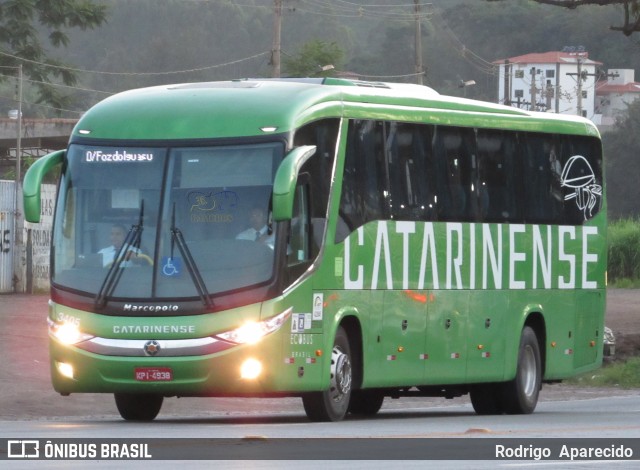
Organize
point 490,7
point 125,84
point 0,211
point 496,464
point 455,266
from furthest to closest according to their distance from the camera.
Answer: point 490,7 < point 125,84 < point 0,211 < point 455,266 < point 496,464

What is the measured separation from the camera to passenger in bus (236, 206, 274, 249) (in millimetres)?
16469

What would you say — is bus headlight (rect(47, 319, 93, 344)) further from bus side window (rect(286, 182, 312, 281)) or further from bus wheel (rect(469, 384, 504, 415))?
bus wheel (rect(469, 384, 504, 415))

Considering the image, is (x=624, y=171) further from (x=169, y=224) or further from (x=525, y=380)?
(x=169, y=224)

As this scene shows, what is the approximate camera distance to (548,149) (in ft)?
71.3

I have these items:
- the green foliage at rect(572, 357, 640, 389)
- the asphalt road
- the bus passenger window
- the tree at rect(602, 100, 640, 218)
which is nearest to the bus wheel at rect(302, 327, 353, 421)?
the bus passenger window

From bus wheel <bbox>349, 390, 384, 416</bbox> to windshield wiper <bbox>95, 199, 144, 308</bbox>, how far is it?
4.97 m

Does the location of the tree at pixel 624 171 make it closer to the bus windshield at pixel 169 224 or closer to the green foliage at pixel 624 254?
the green foliage at pixel 624 254

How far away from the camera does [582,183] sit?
22.4 m

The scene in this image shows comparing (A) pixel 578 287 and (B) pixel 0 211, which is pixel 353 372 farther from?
(B) pixel 0 211

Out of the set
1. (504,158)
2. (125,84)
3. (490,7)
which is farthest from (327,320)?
(490,7)

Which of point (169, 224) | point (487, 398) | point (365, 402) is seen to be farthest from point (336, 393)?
point (487, 398)

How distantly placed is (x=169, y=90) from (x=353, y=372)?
3341 millimetres

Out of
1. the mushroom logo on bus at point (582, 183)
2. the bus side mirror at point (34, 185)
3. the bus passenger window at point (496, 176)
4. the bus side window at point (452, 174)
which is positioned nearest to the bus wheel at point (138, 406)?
the bus side mirror at point (34, 185)

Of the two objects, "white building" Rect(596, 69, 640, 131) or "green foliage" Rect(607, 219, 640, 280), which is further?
"white building" Rect(596, 69, 640, 131)
